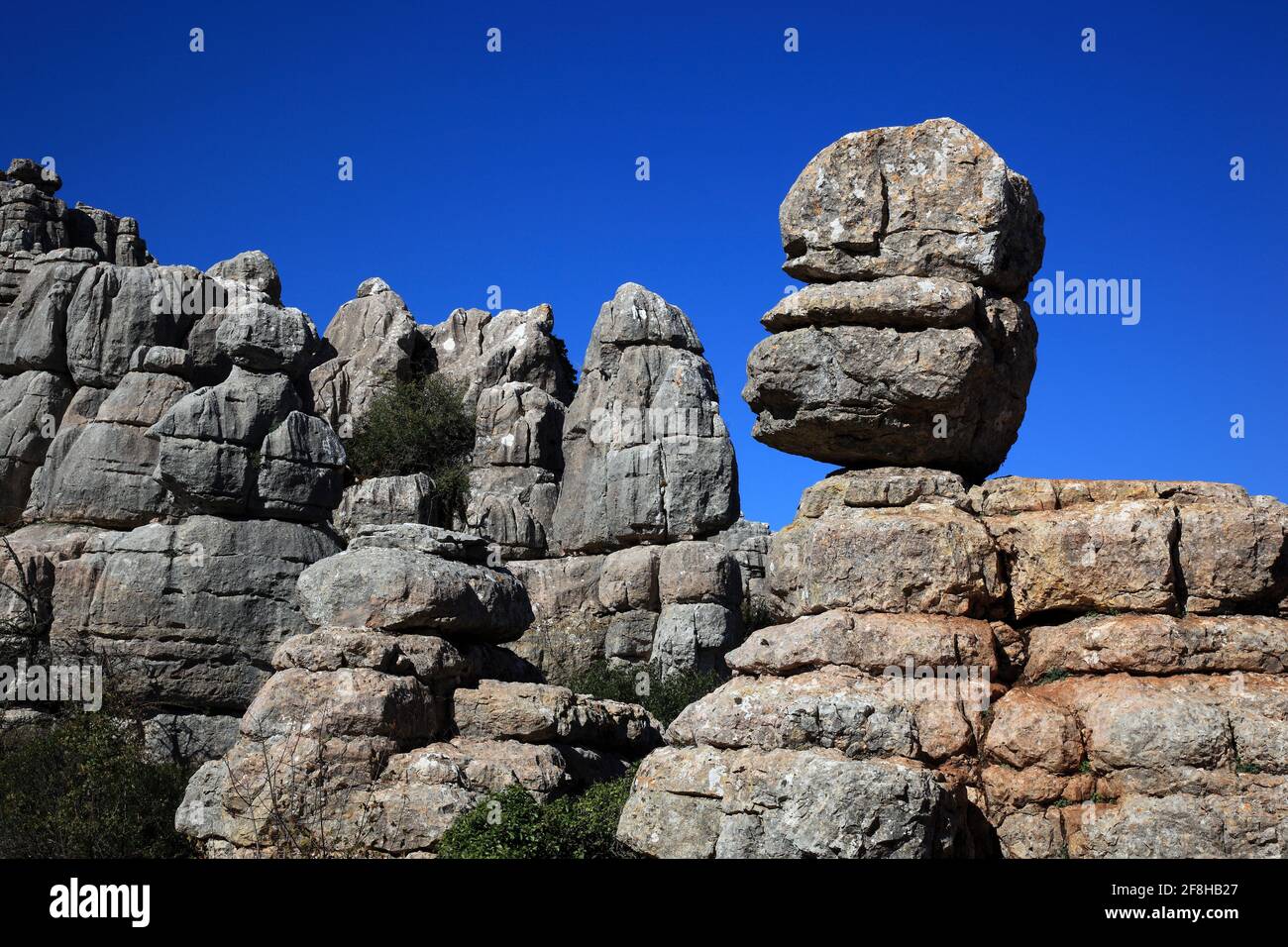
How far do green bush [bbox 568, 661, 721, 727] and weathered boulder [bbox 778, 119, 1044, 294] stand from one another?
12.1 meters

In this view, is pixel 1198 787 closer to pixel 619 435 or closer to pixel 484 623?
pixel 484 623

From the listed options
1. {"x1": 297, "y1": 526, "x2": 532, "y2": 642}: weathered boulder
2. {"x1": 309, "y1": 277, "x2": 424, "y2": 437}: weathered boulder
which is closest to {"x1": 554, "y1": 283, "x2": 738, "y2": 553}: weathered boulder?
{"x1": 309, "y1": 277, "x2": 424, "y2": 437}: weathered boulder

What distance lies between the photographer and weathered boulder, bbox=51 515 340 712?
19.6m

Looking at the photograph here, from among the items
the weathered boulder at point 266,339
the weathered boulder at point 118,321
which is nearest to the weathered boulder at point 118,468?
the weathered boulder at point 118,321

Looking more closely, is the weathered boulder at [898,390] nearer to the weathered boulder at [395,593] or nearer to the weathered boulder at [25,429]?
the weathered boulder at [395,593]

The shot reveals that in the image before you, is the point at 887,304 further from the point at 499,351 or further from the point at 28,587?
the point at 499,351

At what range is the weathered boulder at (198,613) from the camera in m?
19.6

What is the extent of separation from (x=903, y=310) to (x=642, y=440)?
1766 centimetres

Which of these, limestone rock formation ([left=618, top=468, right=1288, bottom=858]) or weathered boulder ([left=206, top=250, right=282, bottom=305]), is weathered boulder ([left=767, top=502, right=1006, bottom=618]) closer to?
limestone rock formation ([left=618, top=468, right=1288, bottom=858])

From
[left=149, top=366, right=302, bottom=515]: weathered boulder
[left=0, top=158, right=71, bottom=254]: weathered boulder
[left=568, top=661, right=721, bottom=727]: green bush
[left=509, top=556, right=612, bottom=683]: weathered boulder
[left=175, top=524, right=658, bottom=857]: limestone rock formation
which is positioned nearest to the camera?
[left=175, top=524, right=658, bottom=857]: limestone rock formation

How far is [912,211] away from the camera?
30.8ft

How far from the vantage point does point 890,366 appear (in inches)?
360

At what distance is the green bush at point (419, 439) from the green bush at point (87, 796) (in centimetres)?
1389
